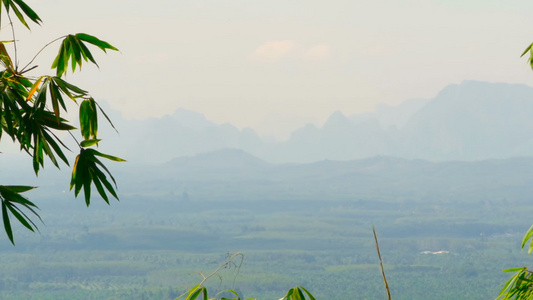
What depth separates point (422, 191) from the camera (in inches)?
4518

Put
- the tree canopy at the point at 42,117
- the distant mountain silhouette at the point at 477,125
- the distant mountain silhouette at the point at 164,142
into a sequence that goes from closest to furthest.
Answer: the tree canopy at the point at 42,117, the distant mountain silhouette at the point at 477,125, the distant mountain silhouette at the point at 164,142

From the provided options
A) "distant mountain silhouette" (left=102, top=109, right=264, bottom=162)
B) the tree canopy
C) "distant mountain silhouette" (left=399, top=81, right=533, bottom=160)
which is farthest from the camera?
"distant mountain silhouette" (left=102, top=109, right=264, bottom=162)

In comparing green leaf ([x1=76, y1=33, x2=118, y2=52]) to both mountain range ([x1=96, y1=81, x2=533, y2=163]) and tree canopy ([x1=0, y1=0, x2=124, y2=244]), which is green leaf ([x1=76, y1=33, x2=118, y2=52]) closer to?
tree canopy ([x1=0, y1=0, x2=124, y2=244])

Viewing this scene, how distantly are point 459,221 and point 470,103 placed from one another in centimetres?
9845

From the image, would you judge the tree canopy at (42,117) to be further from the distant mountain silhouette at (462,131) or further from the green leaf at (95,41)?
the distant mountain silhouette at (462,131)

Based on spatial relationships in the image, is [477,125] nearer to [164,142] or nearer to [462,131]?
[462,131]

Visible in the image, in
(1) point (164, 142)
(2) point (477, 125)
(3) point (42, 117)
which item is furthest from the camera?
(1) point (164, 142)

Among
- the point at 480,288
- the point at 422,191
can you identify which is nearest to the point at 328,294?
the point at 480,288

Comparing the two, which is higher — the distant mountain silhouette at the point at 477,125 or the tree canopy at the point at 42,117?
the distant mountain silhouette at the point at 477,125

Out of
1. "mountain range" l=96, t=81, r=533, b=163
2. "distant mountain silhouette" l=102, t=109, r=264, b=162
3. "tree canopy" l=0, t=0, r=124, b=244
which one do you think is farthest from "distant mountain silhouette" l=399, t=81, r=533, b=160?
"tree canopy" l=0, t=0, r=124, b=244

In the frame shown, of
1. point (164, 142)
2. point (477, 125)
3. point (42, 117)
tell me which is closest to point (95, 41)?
point (42, 117)

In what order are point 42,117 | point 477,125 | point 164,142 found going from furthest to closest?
point 164,142, point 477,125, point 42,117

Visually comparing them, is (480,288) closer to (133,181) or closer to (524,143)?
(133,181)

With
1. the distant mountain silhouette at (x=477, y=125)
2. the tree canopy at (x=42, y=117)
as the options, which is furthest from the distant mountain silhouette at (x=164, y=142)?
the tree canopy at (x=42, y=117)
